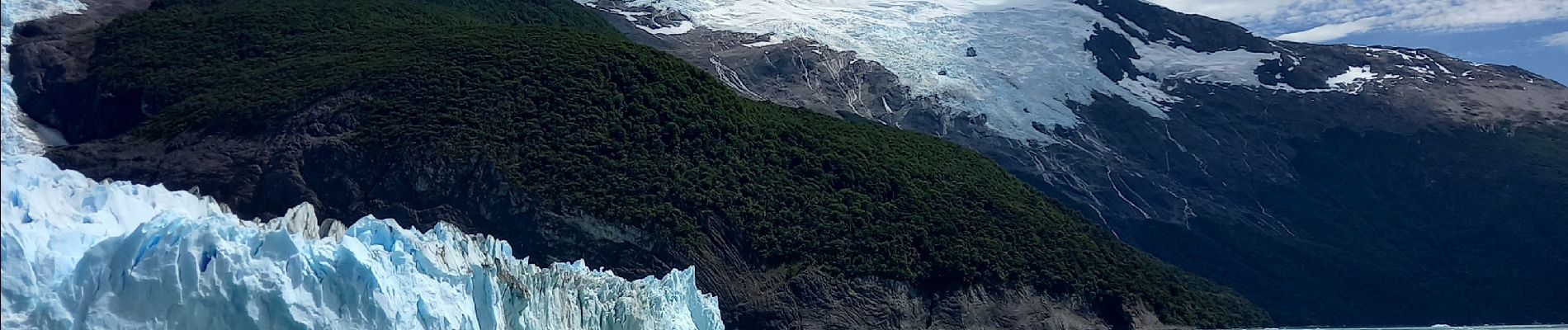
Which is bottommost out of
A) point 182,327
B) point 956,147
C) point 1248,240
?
point 1248,240

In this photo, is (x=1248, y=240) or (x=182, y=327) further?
(x=1248, y=240)

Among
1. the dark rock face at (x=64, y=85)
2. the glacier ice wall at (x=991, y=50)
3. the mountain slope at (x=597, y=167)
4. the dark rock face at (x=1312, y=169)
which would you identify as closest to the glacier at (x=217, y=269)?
the mountain slope at (x=597, y=167)

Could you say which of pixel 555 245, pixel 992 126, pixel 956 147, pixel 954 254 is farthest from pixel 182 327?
pixel 992 126

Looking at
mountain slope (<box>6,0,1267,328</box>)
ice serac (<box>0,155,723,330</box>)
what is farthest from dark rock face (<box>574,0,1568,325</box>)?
ice serac (<box>0,155,723,330</box>)

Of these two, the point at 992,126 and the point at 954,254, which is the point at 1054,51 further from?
the point at 954,254

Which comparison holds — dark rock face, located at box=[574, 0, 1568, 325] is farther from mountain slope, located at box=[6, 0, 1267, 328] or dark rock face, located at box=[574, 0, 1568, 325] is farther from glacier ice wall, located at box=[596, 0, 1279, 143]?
A: mountain slope, located at box=[6, 0, 1267, 328]
